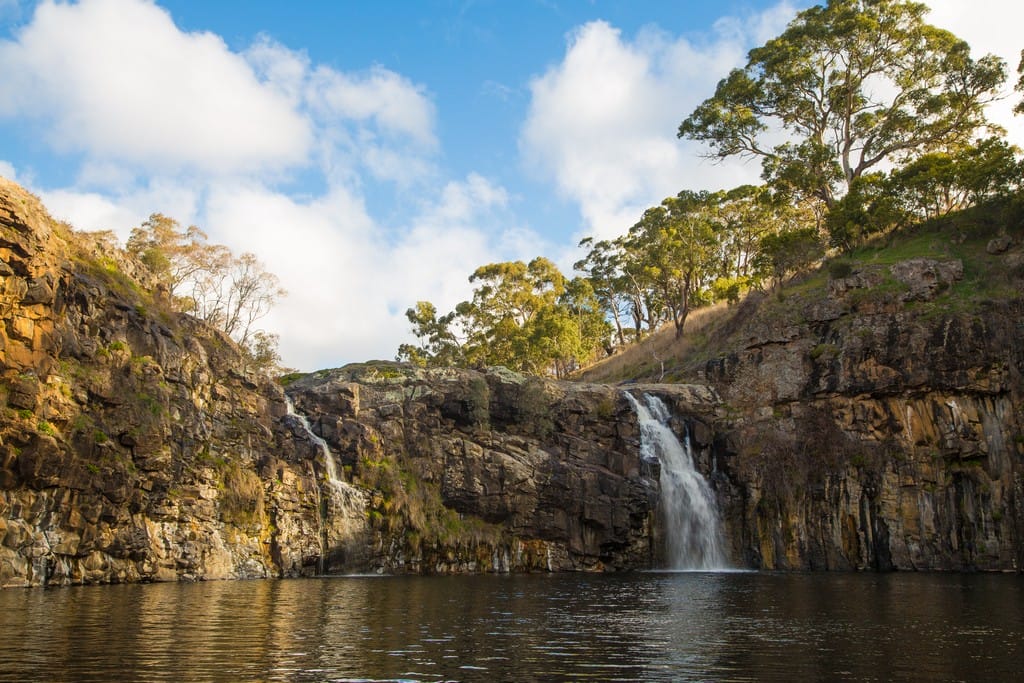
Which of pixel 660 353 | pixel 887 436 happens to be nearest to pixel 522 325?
pixel 660 353

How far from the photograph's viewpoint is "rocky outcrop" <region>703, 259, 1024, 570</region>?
4416cm

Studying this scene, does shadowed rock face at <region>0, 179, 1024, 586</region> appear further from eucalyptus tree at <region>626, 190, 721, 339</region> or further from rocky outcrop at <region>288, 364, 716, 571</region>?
eucalyptus tree at <region>626, 190, 721, 339</region>

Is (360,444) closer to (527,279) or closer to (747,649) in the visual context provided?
(747,649)

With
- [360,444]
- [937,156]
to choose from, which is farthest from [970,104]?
[360,444]

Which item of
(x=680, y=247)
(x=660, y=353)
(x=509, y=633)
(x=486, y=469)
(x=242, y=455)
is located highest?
(x=680, y=247)

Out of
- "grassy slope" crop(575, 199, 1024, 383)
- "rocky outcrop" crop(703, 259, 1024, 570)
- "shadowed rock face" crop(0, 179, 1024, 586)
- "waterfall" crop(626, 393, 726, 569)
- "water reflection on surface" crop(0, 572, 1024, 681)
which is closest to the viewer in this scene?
"water reflection on surface" crop(0, 572, 1024, 681)

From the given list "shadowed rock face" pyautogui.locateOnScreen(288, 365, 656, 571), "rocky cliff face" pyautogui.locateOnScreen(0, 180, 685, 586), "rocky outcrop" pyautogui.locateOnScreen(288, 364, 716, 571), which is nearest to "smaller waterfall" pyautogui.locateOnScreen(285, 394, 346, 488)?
"rocky cliff face" pyautogui.locateOnScreen(0, 180, 685, 586)

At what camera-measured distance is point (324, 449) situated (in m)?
45.3

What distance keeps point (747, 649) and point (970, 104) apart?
63970 millimetres

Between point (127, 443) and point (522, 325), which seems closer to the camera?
point (127, 443)

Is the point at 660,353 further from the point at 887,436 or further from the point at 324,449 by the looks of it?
the point at 324,449

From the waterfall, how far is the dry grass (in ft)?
34.4

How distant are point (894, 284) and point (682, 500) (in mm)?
19364

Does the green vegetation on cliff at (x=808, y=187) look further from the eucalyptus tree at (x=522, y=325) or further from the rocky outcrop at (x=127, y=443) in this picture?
the rocky outcrop at (x=127, y=443)
